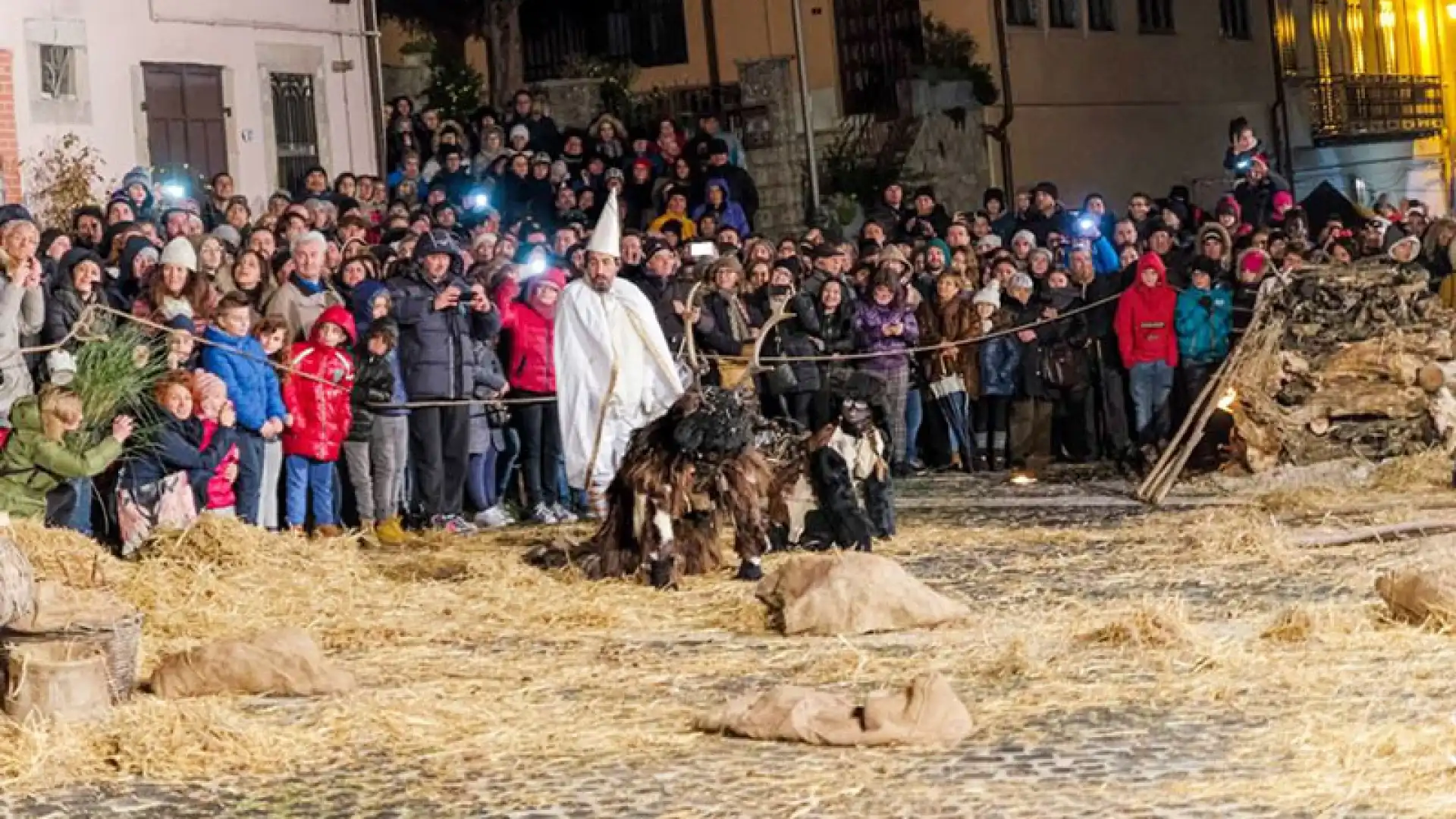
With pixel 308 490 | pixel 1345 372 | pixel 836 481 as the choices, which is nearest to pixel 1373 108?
pixel 1345 372

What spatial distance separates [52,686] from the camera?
9891mm

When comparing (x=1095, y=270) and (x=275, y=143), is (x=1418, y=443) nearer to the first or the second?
(x=1095, y=270)

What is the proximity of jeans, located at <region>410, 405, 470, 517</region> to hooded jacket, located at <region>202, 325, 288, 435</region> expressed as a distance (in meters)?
1.63

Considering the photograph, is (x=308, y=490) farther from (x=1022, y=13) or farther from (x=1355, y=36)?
(x=1355, y=36)

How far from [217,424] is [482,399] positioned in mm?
2643

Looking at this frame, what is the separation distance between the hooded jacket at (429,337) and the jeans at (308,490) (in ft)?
3.35

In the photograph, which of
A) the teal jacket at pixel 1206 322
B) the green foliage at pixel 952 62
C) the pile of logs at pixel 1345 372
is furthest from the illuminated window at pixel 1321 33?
the pile of logs at pixel 1345 372

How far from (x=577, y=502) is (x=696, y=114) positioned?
579 inches

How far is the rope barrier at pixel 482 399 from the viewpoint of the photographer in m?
14.5

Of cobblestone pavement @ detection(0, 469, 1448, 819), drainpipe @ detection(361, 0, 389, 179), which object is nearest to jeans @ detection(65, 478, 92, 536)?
cobblestone pavement @ detection(0, 469, 1448, 819)

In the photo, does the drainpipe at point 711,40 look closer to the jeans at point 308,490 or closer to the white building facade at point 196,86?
the white building facade at point 196,86

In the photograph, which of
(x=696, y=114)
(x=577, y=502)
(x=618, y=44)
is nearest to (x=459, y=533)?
(x=577, y=502)

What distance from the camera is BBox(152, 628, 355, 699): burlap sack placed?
34.6ft

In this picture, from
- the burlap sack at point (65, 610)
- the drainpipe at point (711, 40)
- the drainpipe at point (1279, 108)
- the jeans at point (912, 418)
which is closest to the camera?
the burlap sack at point (65, 610)
